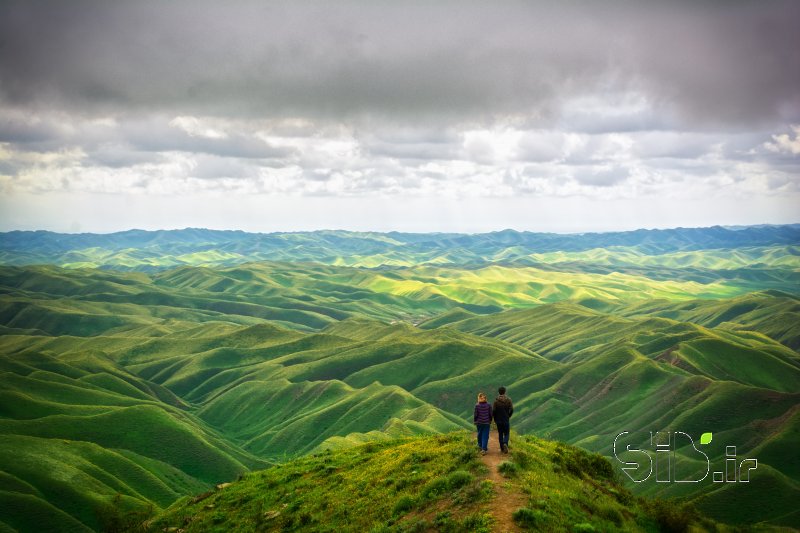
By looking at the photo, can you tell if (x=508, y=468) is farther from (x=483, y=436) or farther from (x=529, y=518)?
(x=529, y=518)

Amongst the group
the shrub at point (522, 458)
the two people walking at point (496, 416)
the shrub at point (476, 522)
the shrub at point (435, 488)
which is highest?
the two people walking at point (496, 416)

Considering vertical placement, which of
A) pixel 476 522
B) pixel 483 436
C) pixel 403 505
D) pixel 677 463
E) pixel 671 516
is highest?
pixel 483 436

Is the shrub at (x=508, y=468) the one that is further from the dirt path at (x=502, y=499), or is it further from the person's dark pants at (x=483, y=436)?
the person's dark pants at (x=483, y=436)

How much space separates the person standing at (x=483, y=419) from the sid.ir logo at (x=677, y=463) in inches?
2455

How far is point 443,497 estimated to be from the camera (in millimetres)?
33938

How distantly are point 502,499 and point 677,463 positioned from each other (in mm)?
100323

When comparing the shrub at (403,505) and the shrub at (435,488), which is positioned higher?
the shrub at (435,488)

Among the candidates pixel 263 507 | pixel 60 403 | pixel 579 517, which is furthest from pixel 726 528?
pixel 60 403

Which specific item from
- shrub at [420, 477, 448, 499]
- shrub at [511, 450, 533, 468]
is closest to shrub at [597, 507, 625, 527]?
shrub at [511, 450, 533, 468]

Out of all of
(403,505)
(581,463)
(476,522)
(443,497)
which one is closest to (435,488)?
(443,497)

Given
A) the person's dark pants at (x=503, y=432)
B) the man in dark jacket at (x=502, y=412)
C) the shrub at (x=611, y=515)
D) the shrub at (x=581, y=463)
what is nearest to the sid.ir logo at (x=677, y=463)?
the shrub at (x=581, y=463)

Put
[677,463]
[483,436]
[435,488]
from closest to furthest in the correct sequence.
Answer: [435,488] → [483,436] → [677,463]

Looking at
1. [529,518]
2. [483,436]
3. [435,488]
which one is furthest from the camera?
[483,436]

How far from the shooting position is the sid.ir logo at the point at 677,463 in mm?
105688
